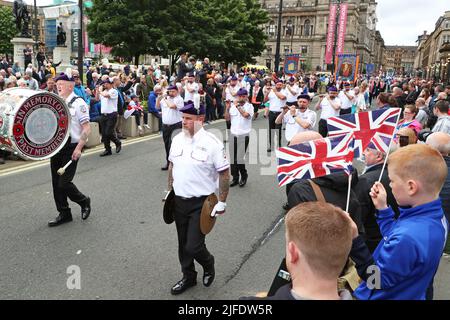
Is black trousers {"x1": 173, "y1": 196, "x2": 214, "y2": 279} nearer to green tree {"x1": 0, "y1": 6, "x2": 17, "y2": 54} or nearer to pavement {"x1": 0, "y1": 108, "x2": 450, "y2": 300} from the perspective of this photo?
pavement {"x1": 0, "y1": 108, "x2": 450, "y2": 300}

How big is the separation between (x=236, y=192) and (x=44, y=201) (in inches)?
127

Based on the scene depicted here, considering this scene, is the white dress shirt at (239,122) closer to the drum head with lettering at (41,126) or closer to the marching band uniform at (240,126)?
the marching band uniform at (240,126)

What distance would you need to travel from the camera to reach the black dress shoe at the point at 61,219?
5594 mm

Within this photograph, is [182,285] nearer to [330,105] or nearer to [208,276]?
[208,276]

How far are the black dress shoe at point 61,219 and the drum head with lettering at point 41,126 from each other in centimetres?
96

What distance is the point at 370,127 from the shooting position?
12.5 ft

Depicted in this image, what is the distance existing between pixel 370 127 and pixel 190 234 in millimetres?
1953

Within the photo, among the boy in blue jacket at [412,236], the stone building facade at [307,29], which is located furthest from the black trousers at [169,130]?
the stone building facade at [307,29]

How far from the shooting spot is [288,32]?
112m

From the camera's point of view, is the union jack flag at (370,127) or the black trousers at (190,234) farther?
the black trousers at (190,234)

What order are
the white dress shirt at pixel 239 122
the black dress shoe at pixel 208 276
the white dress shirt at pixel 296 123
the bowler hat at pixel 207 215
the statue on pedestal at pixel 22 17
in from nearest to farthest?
the bowler hat at pixel 207 215 < the black dress shoe at pixel 208 276 < the white dress shirt at pixel 296 123 < the white dress shirt at pixel 239 122 < the statue on pedestal at pixel 22 17

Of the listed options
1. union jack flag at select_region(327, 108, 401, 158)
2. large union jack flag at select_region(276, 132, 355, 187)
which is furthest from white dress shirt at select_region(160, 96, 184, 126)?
large union jack flag at select_region(276, 132, 355, 187)

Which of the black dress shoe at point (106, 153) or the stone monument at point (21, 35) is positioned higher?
the stone monument at point (21, 35)
